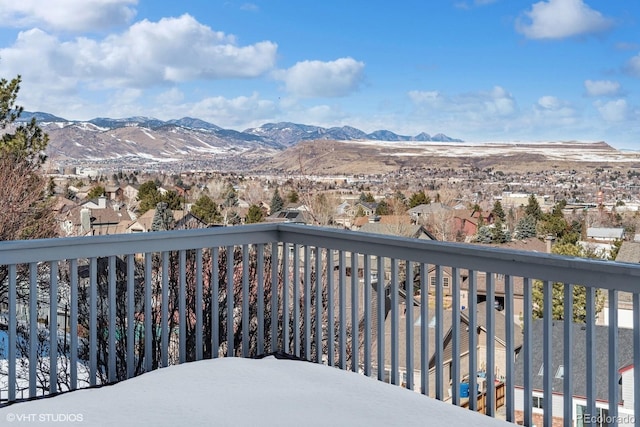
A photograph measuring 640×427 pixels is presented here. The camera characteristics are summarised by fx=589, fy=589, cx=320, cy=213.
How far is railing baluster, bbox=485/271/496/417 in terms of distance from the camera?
2.10 meters

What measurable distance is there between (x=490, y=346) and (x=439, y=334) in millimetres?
309

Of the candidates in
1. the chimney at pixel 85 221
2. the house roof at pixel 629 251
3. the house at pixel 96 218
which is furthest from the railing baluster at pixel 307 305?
the chimney at pixel 85 221

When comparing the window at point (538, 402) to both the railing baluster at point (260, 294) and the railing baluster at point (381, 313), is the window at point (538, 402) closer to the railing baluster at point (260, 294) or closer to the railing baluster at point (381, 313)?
the railing baluster at point (381, 313)

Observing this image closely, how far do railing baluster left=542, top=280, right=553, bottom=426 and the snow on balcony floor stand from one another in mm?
236

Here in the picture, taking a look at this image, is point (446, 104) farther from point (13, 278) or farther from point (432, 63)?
point (13, 278)

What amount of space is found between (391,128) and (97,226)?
558cm

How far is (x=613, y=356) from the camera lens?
1.81 metres

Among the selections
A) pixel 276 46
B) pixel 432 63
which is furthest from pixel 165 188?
pixel 432 63

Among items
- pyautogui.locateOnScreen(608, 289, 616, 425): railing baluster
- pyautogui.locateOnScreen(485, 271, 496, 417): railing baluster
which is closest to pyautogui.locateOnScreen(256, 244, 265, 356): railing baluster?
pyautogui.locateOnScreen(485, 271, 496, 417): railing baluster

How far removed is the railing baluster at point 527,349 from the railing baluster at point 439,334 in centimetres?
31

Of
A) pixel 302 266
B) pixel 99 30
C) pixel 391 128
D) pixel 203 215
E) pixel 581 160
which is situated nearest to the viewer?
pixel 302 266

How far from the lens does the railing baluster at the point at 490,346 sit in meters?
2.10

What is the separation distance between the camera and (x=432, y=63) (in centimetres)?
1030

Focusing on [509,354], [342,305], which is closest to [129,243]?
[342,305]
